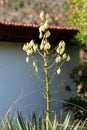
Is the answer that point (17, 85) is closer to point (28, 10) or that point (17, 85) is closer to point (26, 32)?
point (26, 32)

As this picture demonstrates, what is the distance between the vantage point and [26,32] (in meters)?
12.3

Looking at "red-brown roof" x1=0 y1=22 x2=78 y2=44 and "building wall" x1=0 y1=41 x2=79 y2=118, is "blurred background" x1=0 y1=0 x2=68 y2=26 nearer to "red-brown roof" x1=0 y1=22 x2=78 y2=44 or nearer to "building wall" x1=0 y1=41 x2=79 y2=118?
"red-brown roof" x1=0 y1=22 x2=78 y2=44

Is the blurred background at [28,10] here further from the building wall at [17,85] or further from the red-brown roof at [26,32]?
the building wall at [17,85]

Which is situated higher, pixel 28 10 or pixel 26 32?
pixel 28 10

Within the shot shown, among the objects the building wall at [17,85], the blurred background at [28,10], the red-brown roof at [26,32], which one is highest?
the blurred background at [28,10]

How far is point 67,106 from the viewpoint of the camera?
12.3m

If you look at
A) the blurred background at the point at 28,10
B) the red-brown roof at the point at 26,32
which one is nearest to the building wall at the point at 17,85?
the red-brown roof at the point at 26,32

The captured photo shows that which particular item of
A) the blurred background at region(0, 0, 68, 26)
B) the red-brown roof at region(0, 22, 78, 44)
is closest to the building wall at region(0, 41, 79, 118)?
the red-brown roof at region(0, 22, 78, 44)

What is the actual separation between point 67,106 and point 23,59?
64.8 inches

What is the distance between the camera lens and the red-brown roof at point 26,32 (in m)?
11.8

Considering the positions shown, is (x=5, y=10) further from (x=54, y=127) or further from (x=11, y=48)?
(x=54, y=127)

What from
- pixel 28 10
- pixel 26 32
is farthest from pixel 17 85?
pixel 28 10

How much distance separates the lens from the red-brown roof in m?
11.8

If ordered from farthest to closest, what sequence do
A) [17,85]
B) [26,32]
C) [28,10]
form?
[28,10], [17,85], [26,32]
